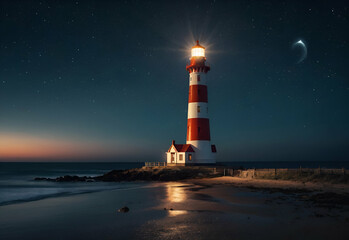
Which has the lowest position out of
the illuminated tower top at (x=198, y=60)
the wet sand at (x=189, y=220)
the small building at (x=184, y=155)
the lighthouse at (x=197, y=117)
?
the wet sand at (x=189, y=220)

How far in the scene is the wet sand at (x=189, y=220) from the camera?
11.2m

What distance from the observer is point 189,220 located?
13328 mm

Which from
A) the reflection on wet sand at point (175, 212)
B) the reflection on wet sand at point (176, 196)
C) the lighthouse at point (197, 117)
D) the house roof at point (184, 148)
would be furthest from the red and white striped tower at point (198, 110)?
the reflection on wet sand at point (175, 212)

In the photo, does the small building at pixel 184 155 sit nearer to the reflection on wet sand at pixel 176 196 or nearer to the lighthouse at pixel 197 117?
the lighthouse at pixel 197 117

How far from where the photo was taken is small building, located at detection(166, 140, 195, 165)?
39.0 metres

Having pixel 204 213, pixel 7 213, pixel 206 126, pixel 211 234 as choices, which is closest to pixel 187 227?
pixel 211 234

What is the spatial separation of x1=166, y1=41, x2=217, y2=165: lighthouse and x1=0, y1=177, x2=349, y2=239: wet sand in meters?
19.4

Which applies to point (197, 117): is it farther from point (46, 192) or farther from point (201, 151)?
point (46, 192)

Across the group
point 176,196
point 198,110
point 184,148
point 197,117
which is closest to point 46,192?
point 176,196

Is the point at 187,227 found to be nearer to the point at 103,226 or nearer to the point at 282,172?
the point at 103,226

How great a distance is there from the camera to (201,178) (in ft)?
115

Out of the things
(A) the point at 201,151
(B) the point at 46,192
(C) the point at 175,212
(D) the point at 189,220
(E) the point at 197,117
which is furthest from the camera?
(A) the point at 201,151

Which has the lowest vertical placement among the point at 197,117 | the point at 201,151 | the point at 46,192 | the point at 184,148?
the point at 46,192

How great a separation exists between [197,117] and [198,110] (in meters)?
0.89
